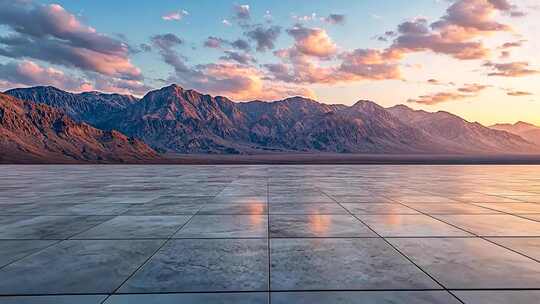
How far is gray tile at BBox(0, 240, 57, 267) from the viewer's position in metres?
5.87

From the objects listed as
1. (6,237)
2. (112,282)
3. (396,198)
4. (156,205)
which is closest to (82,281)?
(112,282)

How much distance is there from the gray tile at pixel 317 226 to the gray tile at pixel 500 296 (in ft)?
9.34

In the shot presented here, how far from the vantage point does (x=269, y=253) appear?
612 centimetres

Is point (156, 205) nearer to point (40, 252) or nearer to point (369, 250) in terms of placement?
point (40, 252)

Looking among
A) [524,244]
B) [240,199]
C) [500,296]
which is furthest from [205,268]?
[240,199]

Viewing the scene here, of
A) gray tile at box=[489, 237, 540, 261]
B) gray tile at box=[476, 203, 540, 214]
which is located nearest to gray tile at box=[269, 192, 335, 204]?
gray tile at box=[476, 203, 540, 214]

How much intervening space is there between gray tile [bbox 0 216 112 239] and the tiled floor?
0.12 ft

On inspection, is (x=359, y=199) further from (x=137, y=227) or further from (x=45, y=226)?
(x=45, y=226)

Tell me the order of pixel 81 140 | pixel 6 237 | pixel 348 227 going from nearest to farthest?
1. pixel 6 237
2. pixel 348 227
3. pixel 81 140

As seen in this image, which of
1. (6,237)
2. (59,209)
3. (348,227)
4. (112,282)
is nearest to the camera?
(112,282)

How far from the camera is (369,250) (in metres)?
6.32

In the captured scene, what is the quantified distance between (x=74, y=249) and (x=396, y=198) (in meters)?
9.84

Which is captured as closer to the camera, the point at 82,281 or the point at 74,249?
the point at 82,281

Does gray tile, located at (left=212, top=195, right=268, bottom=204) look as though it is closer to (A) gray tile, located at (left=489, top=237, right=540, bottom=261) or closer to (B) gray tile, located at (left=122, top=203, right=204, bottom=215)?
(B) gray tile, located at (left=122, top=203, right=204, bottom=215)
